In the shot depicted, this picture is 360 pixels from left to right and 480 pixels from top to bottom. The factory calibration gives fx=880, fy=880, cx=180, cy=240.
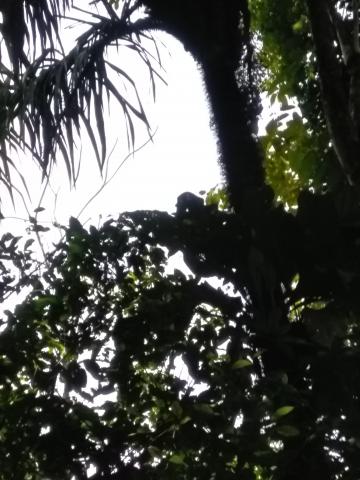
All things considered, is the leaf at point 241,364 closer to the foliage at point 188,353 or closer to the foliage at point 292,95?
the foliage at point 188,353

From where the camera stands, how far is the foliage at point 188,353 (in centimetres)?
213

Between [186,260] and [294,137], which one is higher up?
[294,137]

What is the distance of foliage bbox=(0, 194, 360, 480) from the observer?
213 cm

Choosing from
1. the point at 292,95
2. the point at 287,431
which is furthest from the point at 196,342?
the point at 292,95

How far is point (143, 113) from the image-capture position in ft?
11.9

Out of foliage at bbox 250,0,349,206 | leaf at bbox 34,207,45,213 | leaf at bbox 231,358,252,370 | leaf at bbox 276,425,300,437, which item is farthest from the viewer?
foliage at bbox 250,0,349,206

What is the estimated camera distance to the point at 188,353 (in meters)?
2.37

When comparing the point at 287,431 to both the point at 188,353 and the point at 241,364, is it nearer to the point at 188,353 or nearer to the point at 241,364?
the point at 241,364

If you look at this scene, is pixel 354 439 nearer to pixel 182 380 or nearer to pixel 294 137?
pixel 182 380

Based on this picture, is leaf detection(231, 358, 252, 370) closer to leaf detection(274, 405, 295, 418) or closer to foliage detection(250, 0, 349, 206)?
leaf detection(274, 405, 295, 418)

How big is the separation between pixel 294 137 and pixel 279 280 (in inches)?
94.6

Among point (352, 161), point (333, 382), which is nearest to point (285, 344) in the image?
point (333, 382)

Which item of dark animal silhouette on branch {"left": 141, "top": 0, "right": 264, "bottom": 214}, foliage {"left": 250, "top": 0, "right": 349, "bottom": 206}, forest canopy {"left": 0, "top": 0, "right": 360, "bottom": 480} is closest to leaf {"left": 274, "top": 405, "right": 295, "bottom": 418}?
forest canopy {"left": 0, "top": 0, "right": 360, "bottom": 480}

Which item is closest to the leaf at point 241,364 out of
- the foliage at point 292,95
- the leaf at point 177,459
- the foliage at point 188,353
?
the foliage at point 188,353
